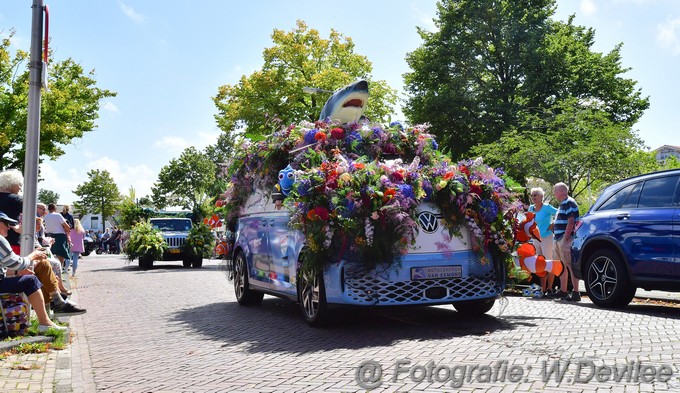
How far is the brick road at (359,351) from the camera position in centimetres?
517

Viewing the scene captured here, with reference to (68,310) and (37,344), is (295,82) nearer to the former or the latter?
(68,310)

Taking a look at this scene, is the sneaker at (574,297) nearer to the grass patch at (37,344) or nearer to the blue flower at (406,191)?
the blue flower at (406,191)

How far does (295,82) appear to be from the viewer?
33938mm

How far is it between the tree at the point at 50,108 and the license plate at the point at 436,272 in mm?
24528

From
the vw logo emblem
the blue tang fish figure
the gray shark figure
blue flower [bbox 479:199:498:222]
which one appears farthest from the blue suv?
the blue tang fish figure

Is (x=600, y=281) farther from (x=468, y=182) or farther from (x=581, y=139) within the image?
(x=581, y=139)

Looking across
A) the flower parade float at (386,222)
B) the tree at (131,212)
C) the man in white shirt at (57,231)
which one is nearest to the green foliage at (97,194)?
the tree at (131,212)

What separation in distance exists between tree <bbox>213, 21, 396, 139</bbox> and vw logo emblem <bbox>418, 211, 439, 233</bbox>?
25.2 m

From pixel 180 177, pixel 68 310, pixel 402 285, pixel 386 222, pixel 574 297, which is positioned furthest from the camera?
pixel 180 177

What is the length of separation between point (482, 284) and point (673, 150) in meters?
111

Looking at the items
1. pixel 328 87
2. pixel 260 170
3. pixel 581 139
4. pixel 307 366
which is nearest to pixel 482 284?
pixel 307 366

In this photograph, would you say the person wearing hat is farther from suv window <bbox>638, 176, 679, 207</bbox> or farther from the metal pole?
suv window <bbox>638, 176, 679, 207</bbox>

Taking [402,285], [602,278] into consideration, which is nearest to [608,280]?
[602,278]

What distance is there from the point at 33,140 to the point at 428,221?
4.68 m
